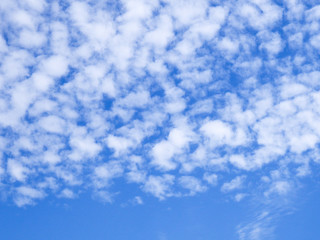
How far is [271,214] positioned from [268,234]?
8.63 ft

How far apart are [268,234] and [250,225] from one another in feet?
6.68

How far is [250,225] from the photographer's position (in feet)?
69.4

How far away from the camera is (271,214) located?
20344mm

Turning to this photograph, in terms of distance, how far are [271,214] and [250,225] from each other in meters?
1.69

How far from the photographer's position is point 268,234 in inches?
870

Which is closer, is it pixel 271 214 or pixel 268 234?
pixel 271 214
